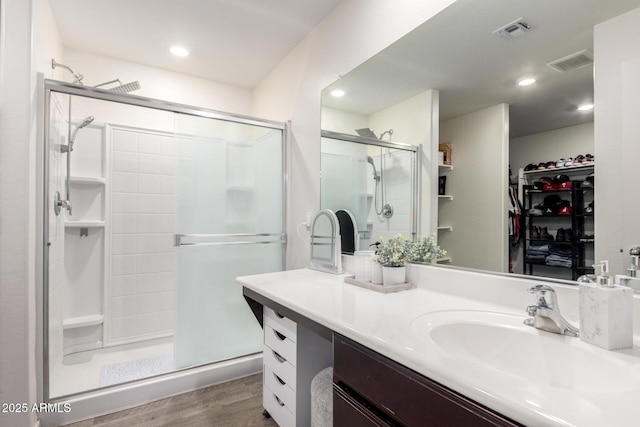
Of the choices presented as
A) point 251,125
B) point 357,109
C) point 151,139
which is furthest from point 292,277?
point 151,139

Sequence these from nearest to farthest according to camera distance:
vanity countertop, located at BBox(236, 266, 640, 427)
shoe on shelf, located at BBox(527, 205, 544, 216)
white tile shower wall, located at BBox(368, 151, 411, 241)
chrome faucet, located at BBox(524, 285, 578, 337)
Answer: vanity countertop, located at BBox(236, 266, 640, 427)
chrome faucet, located at BBox(524, 285, 578, 337)
shoe on shelf, located at BBox(527, 205, 544, 216)
white tile shower wall, located at BBox(368, 151, 411, 241)

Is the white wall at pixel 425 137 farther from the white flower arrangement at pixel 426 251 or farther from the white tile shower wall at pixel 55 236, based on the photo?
the white tile shower wall at pixel 55 236

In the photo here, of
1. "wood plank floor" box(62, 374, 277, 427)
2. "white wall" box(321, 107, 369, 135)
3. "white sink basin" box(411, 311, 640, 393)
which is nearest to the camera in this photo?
"white sink basin" box(411, 311, 640, 393)

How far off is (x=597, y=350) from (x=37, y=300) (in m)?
2.34

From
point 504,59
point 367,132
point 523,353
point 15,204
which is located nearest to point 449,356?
point 523,353

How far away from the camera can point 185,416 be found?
1.76 metres

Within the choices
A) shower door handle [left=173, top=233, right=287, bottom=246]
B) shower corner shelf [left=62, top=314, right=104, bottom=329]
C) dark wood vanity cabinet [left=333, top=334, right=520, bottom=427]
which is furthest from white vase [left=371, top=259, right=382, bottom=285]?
shower corner shelf [left=62, top=314, right=104, bottom=329]

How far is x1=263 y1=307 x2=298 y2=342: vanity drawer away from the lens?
144 centimetres

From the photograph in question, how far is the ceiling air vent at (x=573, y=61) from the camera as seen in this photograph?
946mm

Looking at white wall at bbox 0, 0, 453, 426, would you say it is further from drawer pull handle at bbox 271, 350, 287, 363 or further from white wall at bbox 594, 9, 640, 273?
drawer pull handle at bbox 271, 350, 287, 363

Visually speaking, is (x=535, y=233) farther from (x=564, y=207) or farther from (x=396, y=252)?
(x=396, y=252)

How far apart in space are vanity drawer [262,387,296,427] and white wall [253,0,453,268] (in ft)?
2.91

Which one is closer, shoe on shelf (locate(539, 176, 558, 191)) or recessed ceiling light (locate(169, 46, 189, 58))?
shoe on shelf (locate(539, 176, 558, 191))

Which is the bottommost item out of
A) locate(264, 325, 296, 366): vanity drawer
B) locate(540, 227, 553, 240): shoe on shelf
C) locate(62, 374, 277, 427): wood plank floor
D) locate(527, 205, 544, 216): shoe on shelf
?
locate(62, 374, 277, 427): wood plank floor
